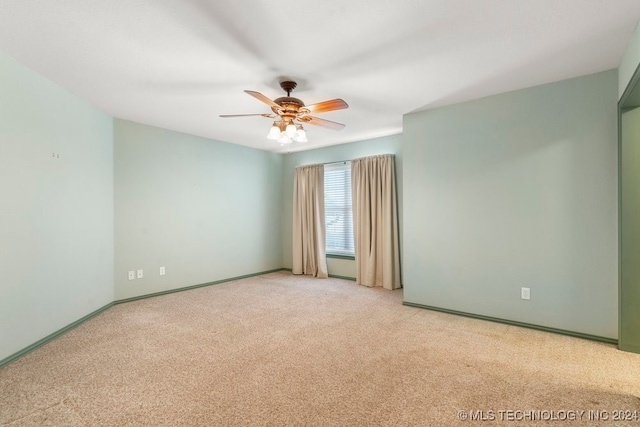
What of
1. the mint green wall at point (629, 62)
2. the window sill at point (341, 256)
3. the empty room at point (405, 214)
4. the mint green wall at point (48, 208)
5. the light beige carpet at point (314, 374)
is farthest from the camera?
the window sill at point (341, 256)

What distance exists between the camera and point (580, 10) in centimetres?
197

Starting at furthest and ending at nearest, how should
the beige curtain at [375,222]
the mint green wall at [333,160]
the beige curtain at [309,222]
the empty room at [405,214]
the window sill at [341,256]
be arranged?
the beige curtain at [309,222] < the window sill at [341,256] < the mint green wall at [333,160] < the beige curtain at [375,222] < the empty room at [405,214]

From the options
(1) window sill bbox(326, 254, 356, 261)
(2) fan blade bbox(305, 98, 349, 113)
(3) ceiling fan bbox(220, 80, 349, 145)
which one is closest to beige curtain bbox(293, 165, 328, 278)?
(1) window sill bbox(326, 254, 356, 261)

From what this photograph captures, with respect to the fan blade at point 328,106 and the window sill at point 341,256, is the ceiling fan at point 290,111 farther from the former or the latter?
the window sill at point 341,256

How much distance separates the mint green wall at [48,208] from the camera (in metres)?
2.54

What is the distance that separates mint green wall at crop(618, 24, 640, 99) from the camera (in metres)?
2.12

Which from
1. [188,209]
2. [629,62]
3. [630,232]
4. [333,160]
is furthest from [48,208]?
[630,232]

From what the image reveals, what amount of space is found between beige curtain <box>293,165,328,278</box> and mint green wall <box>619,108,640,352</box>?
405 cm

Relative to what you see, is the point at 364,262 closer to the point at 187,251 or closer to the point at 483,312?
the point at 483,312

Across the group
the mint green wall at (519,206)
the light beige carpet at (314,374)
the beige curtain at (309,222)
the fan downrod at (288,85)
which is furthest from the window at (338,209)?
the fan downrod at (288,85)

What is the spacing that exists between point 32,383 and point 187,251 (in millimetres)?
2742

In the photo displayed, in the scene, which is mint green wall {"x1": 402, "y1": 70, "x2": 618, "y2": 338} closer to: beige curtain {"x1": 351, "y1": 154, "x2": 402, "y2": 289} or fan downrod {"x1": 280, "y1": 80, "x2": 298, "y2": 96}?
beige curtain {"x1": 351, "y1": 154, "x2": 402, "y2": 289}

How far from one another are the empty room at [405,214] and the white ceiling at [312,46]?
0.02 meters

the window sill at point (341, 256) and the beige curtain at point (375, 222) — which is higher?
the beige curtain at point (375, 222)
